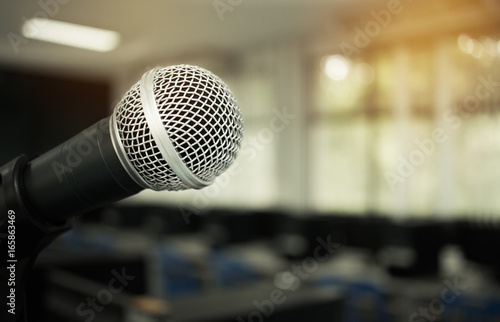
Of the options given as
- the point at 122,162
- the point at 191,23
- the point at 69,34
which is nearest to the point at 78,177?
the point at 122,162

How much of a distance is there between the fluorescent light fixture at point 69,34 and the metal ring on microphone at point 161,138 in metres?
0.53

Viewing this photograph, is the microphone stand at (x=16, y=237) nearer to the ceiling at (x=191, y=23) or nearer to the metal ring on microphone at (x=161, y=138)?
the metal ring on microphone at (x=161, y=138)

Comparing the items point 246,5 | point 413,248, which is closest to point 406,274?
point 413,248

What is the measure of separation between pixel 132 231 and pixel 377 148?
337 cm

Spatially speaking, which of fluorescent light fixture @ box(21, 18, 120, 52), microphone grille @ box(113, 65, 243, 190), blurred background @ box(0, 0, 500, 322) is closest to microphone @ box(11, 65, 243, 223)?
microphone grille @ box(113, 65, 243, 190)

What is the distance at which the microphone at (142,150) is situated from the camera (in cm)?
48

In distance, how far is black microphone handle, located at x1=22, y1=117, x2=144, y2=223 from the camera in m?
0.48

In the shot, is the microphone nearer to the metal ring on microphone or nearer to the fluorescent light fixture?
the metal ring on microphone

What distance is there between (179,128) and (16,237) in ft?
0.67

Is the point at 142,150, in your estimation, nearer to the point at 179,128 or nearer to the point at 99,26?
the point at 179,128

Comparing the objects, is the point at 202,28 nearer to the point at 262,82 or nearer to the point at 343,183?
the point at 262,82

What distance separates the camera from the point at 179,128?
49cm

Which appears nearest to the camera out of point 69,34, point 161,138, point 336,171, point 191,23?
point 161,138

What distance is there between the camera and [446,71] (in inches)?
205
